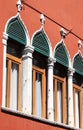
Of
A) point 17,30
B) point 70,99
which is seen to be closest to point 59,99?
point 70,99

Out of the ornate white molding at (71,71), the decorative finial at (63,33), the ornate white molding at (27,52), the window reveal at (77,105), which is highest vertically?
the decorative finial at (63,33)

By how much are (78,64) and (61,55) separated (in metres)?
0.98

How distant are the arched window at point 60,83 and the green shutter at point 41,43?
47cm

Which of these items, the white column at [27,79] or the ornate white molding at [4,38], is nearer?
the ornate white molding at [4,38]

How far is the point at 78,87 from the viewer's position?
1424 cm

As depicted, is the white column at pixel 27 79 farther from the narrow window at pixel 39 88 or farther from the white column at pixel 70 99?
the white column at pixel 70 99

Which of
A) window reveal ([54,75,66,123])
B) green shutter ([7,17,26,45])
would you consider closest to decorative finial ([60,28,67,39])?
window reveal ([54,75,66,123])

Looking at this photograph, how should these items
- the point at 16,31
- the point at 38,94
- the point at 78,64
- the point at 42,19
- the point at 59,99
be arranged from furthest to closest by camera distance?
the point at 78,64 < the point at 59,99 < the point at 42,19 < the point at 38,94 < the point at 16,31

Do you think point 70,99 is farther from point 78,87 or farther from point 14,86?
point 14,86

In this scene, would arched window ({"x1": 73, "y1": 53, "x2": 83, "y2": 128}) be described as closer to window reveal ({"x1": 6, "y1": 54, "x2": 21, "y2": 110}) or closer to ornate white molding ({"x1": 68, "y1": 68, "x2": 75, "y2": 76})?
ornate white molding ({"x1": 68, "y1": 68, "x2": 75, "y2": 76})

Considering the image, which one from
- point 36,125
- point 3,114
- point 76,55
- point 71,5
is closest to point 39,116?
point 36,125

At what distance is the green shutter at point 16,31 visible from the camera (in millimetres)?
11375

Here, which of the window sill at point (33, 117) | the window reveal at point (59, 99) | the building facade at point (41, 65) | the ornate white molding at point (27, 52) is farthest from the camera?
the window reveal at point (59, 99)

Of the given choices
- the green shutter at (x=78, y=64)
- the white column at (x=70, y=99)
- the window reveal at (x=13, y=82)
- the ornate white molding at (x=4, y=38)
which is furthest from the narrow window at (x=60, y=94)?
the ornate white molding at (x=4, y=38)
